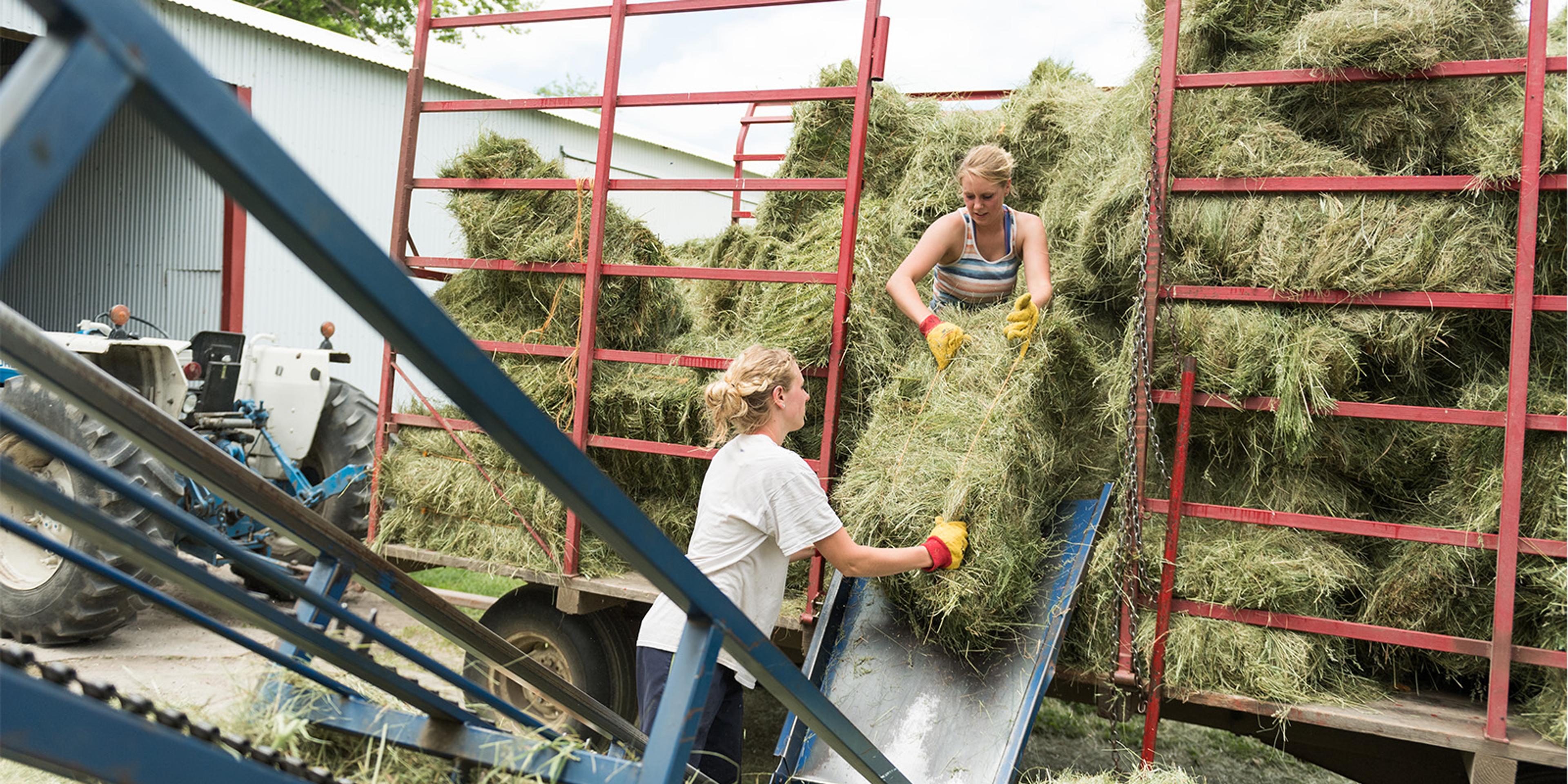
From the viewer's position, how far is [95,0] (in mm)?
1000

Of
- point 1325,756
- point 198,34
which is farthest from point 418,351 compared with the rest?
point 198,34

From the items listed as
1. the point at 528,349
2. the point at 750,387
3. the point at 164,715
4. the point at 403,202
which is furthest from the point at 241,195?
the point at 403,202

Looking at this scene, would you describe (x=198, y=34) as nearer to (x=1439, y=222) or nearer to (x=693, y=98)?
(x=693, y=98)

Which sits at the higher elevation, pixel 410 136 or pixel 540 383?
pixel 410 136

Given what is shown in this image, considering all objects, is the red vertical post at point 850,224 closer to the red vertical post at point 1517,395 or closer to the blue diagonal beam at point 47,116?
the red vertical post at point 1517,395

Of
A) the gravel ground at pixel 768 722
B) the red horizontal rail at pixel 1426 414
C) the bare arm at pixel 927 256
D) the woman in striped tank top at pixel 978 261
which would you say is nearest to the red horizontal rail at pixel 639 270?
the bare arm at pixel 927 256

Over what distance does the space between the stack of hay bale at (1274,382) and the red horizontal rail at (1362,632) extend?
0.13 ft

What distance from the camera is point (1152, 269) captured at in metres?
3.70

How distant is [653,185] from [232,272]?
9.49 meters

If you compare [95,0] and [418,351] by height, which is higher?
[95,0]

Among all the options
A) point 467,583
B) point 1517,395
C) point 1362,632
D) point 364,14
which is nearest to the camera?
point 1517,395

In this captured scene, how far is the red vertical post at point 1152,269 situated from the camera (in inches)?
141

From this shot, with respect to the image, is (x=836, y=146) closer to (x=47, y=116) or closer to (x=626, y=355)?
(x=626, y=355)

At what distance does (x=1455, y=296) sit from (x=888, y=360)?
1931 mm
